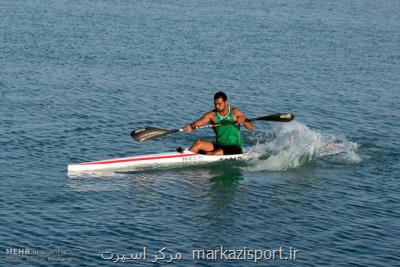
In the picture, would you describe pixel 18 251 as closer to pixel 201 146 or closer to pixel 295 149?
pixel 201 146

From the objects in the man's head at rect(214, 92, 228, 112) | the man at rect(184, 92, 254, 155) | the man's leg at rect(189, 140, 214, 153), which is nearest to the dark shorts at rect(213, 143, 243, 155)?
the man at rect(184, 92, 254, 155)

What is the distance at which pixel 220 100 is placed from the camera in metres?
27.4

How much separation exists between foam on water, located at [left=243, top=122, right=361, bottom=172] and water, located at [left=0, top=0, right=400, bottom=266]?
68mm

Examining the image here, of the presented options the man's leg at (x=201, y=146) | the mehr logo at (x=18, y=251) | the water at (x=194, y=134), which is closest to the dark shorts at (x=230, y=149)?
the man's leg at (x=201, y=146)

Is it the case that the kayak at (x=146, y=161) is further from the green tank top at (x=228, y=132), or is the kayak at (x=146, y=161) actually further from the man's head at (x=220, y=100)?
the man's head at (x=220, y=100)

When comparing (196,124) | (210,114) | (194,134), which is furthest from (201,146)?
(194,134)

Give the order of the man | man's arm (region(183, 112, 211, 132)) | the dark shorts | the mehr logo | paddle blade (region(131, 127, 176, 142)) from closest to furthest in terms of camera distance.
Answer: the mehr logo
man's arm (region(183, 112, 211, 132))
the man
the dark shorts
paddle blade (region(131, 127, 176, 142))

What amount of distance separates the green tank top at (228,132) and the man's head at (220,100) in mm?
364

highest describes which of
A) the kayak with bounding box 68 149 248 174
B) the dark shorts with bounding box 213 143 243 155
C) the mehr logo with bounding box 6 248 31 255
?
the dark shorts with bounding box 213 143 243 155

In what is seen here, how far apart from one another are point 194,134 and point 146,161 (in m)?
4.94

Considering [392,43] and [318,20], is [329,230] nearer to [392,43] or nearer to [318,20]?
[392,43]

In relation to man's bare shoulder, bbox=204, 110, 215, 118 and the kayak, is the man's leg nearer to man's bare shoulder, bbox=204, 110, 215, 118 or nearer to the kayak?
the kayak

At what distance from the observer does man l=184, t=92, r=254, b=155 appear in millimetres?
27797

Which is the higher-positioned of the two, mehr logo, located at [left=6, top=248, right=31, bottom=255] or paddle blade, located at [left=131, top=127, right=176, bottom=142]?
paddle blade, located at [left=131, top=127, right=176, bottom=142]
